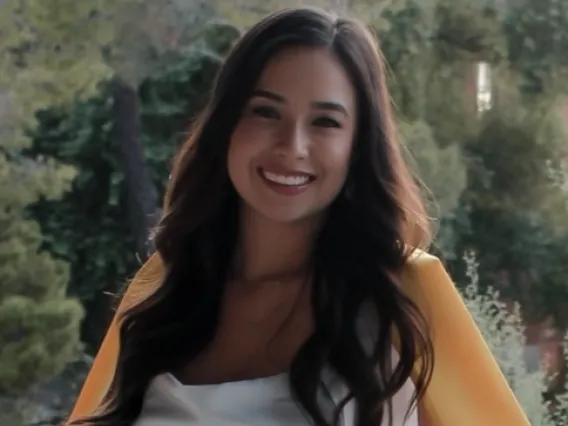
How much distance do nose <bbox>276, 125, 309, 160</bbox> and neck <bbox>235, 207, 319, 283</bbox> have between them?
0.39 feet

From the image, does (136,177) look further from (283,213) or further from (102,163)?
(283,213)

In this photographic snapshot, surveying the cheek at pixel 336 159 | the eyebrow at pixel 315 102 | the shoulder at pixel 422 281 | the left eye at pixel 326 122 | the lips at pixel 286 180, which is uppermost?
the eyebrow at pixel 315 102

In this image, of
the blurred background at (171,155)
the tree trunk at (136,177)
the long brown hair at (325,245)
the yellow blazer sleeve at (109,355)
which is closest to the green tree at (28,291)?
the blurred background at (171,155)

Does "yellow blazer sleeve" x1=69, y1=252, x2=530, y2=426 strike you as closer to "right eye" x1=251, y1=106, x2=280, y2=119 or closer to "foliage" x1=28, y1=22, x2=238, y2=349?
"right eye" x1=251, y1=106, x2=280, y2=119

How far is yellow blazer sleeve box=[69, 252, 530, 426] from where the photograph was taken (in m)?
0.96

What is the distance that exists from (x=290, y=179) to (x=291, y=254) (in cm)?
14

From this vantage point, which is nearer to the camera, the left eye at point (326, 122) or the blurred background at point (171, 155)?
the left eye at point (326, 122)

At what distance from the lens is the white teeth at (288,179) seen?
923 millimetres

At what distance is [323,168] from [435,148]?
58 centimetres

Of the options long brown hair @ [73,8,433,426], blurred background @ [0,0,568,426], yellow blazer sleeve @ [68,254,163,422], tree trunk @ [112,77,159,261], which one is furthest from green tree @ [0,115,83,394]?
long brown hair @ [73,8,433,426]

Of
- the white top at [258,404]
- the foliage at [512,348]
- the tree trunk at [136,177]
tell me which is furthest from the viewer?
the tree trunk at [136,177]

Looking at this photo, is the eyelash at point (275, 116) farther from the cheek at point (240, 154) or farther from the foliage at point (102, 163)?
the foliage at point (102, 163)

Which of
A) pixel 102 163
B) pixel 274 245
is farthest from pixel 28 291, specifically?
pixel 274 245

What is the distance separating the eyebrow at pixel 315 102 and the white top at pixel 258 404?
0.86 ft
